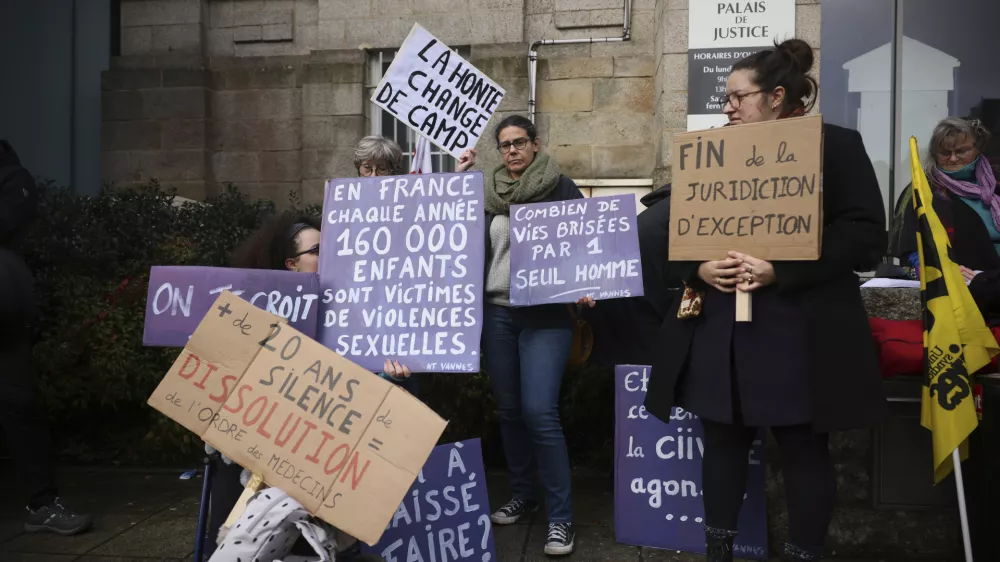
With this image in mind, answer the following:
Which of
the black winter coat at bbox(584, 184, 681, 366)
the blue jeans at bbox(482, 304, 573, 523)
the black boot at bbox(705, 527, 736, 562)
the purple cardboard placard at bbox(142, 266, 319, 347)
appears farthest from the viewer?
the black winter coat at bbox(584, 184, 681, 366)

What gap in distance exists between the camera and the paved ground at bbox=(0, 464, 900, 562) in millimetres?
3490

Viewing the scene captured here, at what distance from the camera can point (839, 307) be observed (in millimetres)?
A: 2533

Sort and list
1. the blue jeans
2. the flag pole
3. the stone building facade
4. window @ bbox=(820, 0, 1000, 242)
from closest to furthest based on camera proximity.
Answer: the flag pole, the blue jeans, window @ bbox=(820, 0, 1000, 242), the stone building facade

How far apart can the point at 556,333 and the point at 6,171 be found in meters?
2.73

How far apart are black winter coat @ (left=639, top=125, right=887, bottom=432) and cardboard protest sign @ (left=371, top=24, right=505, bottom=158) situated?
211cm

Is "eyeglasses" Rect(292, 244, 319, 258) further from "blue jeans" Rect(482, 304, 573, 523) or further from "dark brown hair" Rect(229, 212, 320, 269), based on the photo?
"blue jeans" Rect(482, 304, 573, 523)

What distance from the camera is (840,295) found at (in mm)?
2551

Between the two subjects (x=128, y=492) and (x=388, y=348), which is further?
(x=128, y=492)

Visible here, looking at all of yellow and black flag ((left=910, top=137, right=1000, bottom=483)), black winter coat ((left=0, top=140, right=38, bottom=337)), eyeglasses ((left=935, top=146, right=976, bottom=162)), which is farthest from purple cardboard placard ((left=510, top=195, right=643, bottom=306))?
black winter coat ((left=0, top=140, right=38, bottom=337))

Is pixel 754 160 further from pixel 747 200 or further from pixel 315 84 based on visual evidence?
pixel 315 84

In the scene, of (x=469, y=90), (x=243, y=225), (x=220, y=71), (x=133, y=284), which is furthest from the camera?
(x=220, y=71)

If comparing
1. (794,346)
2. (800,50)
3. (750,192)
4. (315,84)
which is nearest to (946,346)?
(794,346)

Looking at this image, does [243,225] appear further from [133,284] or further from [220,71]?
[220,71]

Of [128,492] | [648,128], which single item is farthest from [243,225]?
[648,128]
